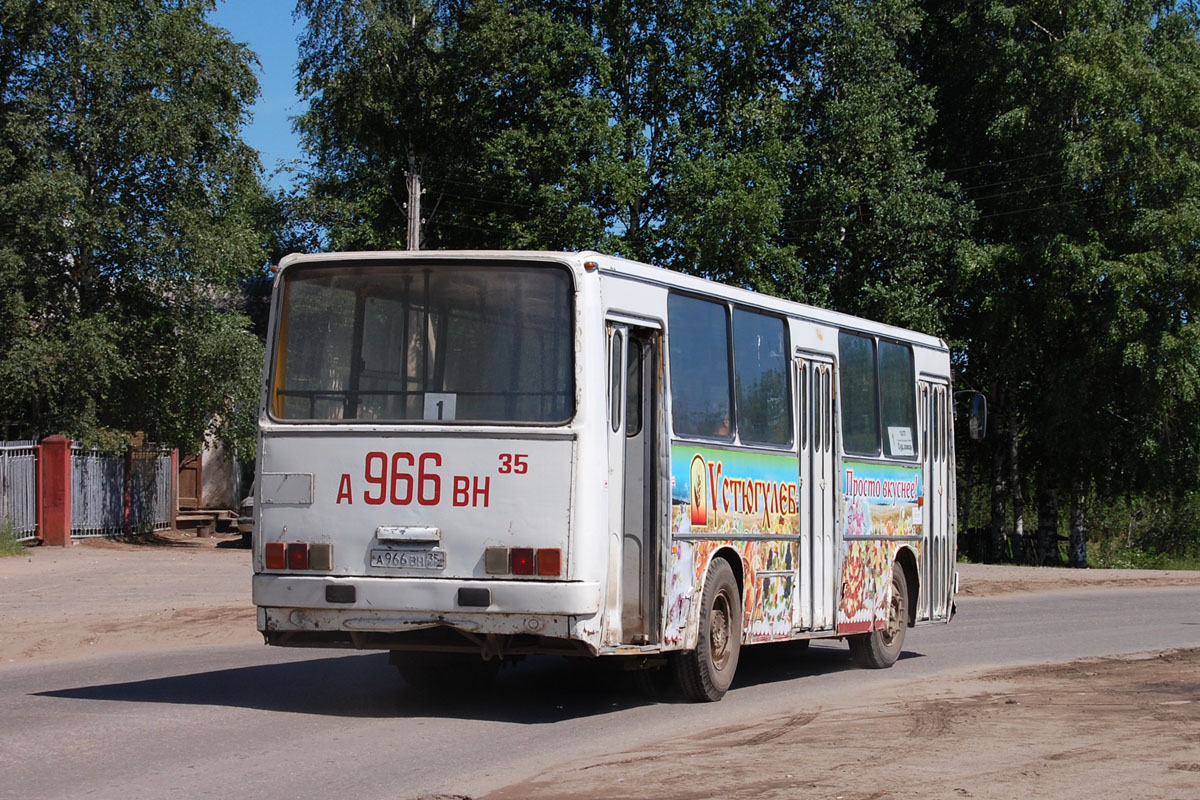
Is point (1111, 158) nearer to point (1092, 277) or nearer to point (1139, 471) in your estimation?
point (1092, 277)

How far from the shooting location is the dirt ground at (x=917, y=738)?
8086mm

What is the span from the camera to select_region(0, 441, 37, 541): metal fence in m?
31.2

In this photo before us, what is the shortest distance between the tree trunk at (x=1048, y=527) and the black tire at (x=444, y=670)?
3525 cm

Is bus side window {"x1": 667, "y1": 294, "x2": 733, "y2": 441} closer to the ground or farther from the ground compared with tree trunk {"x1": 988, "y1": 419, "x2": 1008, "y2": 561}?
farther from the ground

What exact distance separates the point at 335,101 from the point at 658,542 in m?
38.9

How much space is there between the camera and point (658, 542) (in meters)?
11.0

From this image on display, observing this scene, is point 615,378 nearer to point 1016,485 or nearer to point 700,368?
point 700,368

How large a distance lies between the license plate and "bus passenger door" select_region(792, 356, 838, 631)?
4.18 meters

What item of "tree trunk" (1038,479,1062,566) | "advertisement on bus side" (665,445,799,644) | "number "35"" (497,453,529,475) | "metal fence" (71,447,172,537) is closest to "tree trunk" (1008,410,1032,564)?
"tree trunk" (1038,479,1062,566)

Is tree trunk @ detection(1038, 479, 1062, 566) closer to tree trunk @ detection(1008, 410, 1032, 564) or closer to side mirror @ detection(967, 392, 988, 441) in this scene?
tree trunk @ detection(1008, 410, 1032, 564)

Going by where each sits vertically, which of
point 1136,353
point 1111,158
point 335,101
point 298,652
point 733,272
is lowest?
point 298,652

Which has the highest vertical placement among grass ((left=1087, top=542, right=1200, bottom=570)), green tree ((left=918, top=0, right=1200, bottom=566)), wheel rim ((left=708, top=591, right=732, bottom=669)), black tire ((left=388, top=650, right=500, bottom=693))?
green tree ((left=918, top=0, right=1200, bottom=566))

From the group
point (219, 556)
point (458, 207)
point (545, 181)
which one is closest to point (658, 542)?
point (219, 556)

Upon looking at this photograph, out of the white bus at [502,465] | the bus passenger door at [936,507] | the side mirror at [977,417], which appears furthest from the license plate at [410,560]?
the side mirror at [977,417]
